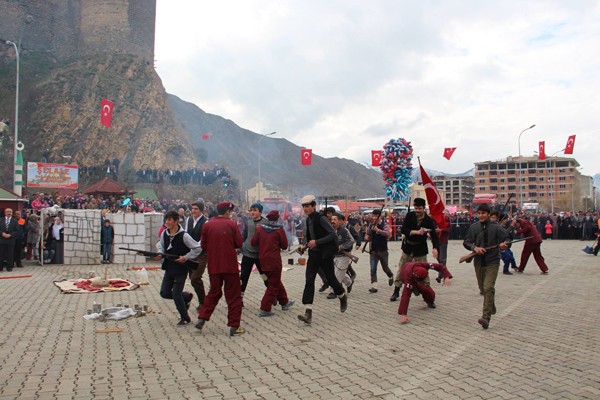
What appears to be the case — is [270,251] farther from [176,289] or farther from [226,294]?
[176,289]

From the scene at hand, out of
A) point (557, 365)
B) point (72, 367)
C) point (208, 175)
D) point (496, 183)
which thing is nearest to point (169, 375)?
point (72, 367)

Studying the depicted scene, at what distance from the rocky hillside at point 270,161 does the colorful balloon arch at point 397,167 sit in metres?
81.6

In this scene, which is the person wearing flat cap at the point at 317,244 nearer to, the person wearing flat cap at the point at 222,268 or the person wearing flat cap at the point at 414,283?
the person wearing flat cap at the point at 414,283

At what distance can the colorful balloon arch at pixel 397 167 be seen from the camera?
1920cm

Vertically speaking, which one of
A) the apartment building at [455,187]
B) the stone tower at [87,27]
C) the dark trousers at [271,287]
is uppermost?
the stone tower at [87,27]

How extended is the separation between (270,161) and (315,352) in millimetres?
136492

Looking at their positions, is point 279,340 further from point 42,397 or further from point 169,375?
point 42,397

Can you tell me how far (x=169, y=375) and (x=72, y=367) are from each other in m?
1.08

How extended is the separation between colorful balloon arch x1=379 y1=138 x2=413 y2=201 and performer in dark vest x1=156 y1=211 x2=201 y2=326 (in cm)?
1291

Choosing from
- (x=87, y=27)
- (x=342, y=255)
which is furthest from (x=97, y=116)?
(x=342, y=255)

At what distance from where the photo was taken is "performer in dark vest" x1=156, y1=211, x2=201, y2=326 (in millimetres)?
7305

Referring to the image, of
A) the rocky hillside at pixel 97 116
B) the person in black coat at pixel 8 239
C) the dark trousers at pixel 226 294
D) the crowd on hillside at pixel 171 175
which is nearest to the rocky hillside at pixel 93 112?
the rocky hillside at pixel 97 116

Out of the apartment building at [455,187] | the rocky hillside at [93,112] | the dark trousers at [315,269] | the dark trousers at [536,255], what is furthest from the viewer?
the apartment building at [455,187]

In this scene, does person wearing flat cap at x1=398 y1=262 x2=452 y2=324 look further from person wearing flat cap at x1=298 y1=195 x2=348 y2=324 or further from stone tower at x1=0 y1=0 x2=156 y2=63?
stone tower at x1=0 y1=0 x2=156 y2=63
